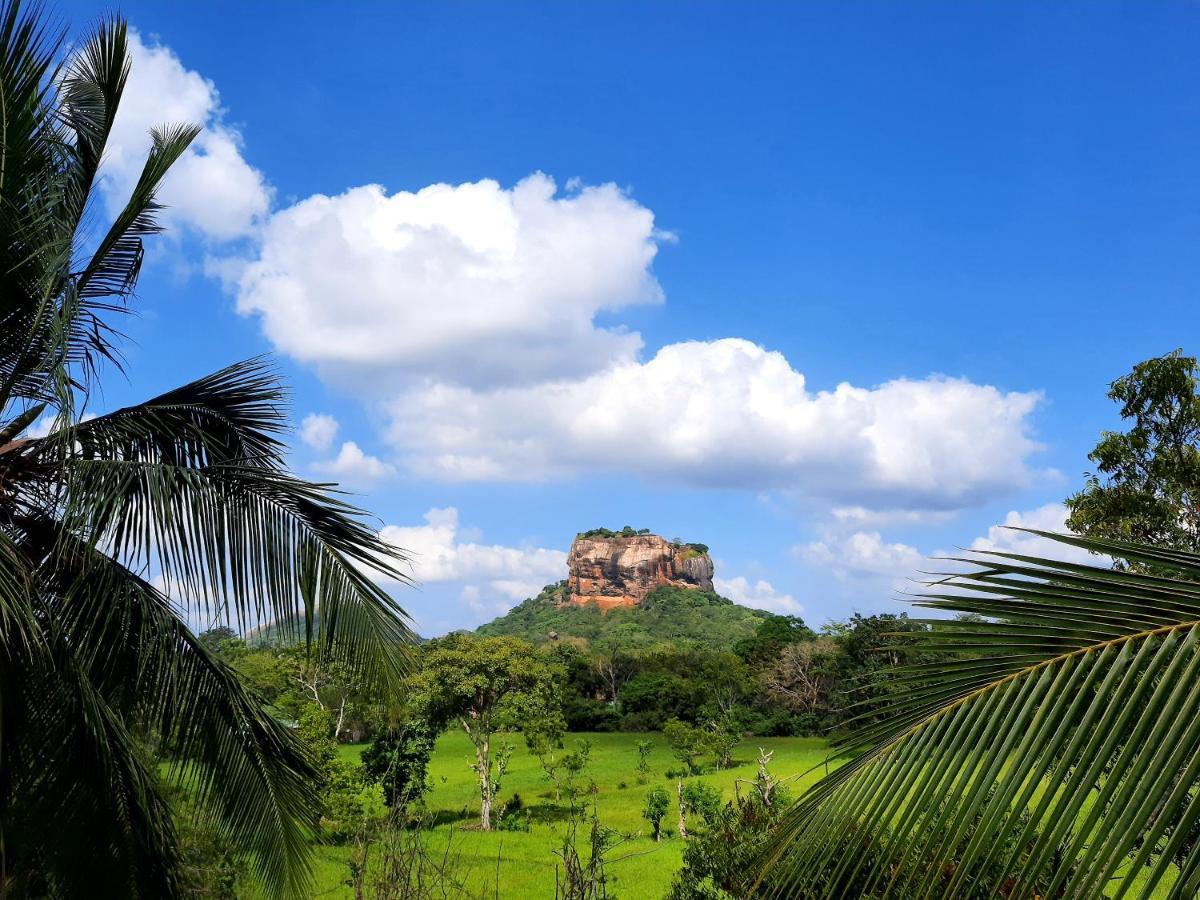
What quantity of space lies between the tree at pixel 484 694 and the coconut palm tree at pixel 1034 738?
2339 cm

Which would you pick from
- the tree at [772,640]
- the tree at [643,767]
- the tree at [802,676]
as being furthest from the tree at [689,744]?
the tree at [772,640]

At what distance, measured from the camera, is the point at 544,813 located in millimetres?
25719

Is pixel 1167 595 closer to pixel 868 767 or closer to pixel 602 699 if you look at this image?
pixel 868 767

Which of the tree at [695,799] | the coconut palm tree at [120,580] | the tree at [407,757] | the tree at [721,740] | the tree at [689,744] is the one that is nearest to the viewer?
the coconut palm tree at [120,580]

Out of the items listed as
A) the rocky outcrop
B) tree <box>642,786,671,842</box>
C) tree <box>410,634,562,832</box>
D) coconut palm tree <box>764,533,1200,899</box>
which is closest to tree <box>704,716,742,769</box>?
tree <box>410,634,562,832</box>

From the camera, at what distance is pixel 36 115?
4414 millimetres

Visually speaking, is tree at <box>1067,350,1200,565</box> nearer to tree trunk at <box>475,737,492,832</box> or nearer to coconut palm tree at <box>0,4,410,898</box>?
coconut palm tree at <box>0,4,410,898</box>

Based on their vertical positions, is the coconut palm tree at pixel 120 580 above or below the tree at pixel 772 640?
above

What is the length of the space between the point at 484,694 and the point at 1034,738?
81.5 feet

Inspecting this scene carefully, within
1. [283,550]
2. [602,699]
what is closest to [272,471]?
[283,550]

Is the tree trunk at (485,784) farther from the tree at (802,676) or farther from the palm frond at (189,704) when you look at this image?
the tree at (802,676)

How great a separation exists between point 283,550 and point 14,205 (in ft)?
7.10

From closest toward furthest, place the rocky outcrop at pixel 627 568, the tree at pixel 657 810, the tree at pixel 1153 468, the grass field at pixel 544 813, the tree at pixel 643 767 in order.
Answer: the tree at pixel 1153 468
the grass field at pixel 544 813
the tree at pixel 657 810
the tree at pixel 643 767
the rocky outcrop at pixel 627 568

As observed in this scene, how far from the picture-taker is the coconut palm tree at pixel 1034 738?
4.66 ft
